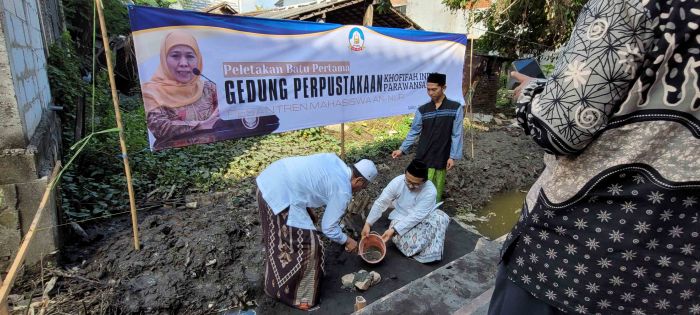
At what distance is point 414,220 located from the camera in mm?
3668

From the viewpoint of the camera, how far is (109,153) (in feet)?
15.8

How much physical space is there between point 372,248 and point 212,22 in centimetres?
267

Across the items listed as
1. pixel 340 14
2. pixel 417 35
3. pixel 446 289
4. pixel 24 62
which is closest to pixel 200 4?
pixel 340 14

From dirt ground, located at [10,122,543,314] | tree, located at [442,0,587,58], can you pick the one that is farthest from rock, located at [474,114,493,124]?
dirt ground, located at [10,122,543,314]

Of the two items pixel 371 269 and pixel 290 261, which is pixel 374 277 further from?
pixel 290 261

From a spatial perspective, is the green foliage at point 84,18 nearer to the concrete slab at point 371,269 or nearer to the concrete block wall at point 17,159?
the concrete block wall at point 17,159

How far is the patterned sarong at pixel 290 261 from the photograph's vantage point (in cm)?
282

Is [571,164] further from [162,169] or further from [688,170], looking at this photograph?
[162,169]

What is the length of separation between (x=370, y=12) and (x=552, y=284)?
8.95m

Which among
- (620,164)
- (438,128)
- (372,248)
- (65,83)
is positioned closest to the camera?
(620,164)

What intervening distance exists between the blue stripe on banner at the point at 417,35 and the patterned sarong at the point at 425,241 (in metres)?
2.24

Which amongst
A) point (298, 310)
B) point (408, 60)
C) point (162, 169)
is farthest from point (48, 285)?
point (408, 60)

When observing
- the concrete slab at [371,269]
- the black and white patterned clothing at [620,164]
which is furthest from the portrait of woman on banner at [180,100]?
the black and white patterned clothing at [620,164]

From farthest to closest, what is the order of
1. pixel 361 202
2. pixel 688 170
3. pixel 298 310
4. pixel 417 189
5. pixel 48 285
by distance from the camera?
→ pixel 361 202 → pixel 417 189 → pixel 298 310 → pixel 48 285 → pixel 688 170
